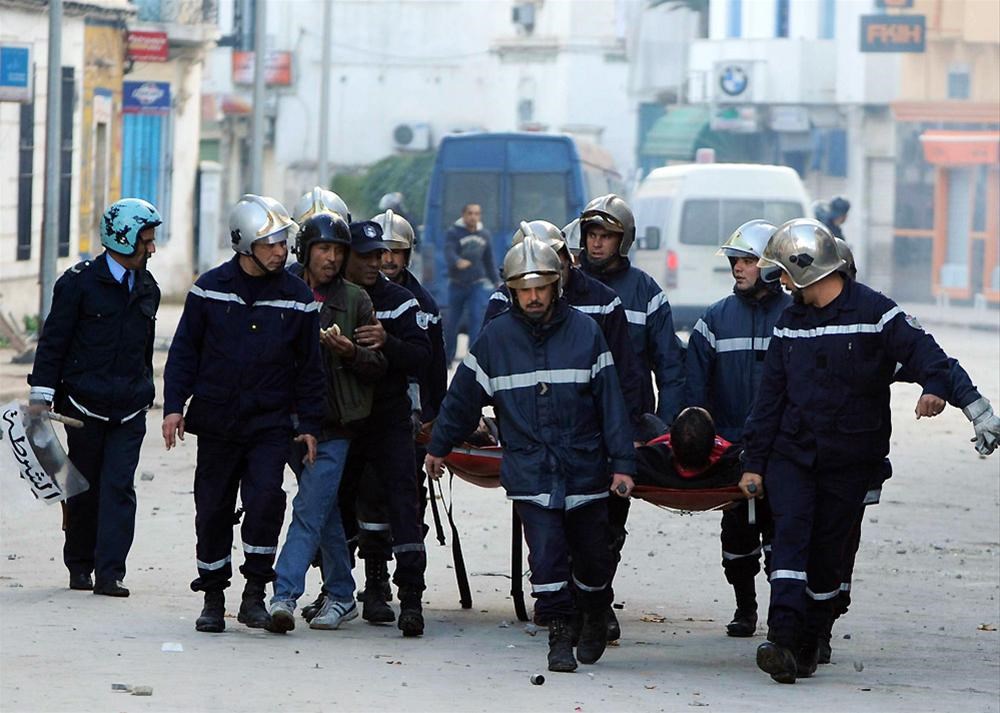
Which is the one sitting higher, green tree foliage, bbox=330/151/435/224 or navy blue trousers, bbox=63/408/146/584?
green tree foliage, bbox=330/151/435/224

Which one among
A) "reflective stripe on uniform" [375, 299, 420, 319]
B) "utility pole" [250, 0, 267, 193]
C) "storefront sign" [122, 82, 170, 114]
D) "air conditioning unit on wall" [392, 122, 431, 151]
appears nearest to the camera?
"reflective stripe on uniform" [375, 299, 420, 319]

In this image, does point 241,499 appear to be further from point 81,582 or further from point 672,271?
point 672,271

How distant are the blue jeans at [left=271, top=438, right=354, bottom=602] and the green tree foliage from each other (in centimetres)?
4594

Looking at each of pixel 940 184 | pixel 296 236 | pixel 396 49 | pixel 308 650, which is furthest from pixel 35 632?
pixel 396 49

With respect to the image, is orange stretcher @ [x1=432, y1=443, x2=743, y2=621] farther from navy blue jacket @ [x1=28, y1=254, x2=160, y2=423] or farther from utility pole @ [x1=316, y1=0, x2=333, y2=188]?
utility pole @ [x1=316, y1=0, x2=333, y2=188]

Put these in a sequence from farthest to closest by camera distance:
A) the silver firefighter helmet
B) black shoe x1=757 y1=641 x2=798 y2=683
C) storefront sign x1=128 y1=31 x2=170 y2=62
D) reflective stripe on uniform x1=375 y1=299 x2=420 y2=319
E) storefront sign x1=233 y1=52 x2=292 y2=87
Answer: storefront sign x1=233 y1=52 x2=292 y2=87 → storefront sign x1=128 y1=31 x2=170 y2=62 → reflective stripe on uniform x1=375 y1=299 x2=420 y2=319 → the silver firefighter helmet → black shoe x1=757 y1=641 x2=798 y2=683

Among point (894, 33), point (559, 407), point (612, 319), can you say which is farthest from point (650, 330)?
point (894, 33)

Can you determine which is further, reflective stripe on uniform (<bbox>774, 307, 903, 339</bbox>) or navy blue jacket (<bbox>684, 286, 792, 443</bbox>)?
navy blue jacket (<bbox>684, 286, 792, 443</bbox>)

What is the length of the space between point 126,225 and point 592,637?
2.72m

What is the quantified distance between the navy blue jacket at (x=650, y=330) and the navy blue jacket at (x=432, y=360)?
70 centimetres

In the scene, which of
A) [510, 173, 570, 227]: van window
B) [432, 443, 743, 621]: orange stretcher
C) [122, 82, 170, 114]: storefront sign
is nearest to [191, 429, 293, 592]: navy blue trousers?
[432, 443, 743, 621]: orange stretcher

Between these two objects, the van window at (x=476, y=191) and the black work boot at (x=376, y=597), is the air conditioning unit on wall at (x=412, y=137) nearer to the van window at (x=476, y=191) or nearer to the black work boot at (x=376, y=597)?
Answer: the van window at (x=476, y=191)

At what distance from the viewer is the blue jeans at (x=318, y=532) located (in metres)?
8.49

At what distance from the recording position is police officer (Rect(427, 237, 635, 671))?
311 inches
